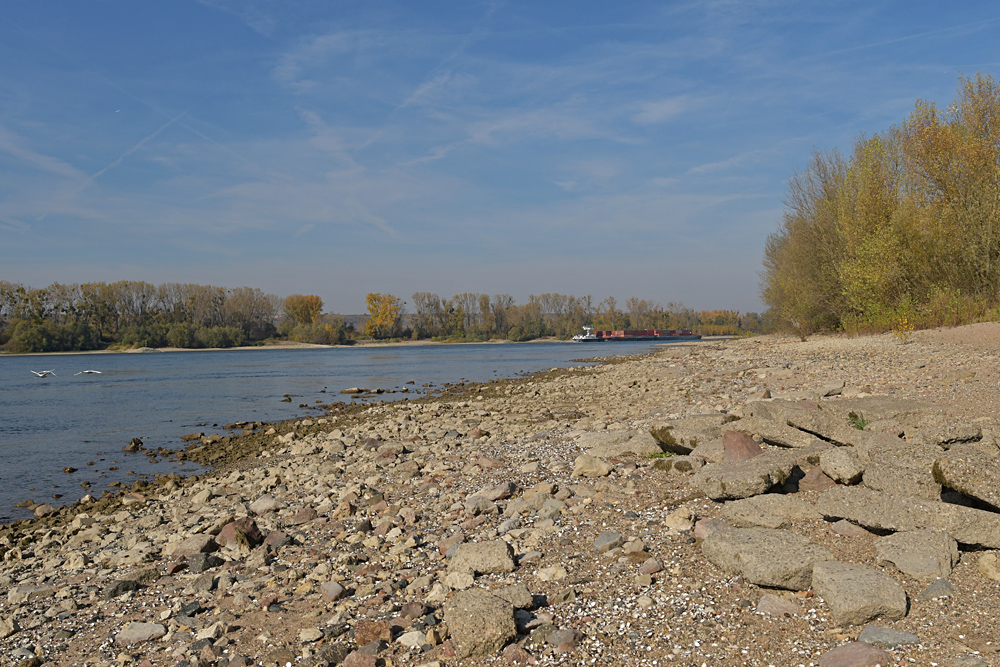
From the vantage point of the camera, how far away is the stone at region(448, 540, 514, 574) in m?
5.11

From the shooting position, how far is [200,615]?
5.06 metres

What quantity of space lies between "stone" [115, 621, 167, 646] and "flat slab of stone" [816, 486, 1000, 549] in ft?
18.0

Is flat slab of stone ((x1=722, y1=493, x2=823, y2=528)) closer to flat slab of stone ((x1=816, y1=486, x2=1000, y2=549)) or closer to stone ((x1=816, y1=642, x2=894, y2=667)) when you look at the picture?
flat slab of stone ((x1=816, y1=486, x2=1000, y2=549))

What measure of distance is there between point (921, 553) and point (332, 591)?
14.8 feet

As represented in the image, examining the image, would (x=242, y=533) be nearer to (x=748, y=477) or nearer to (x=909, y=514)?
(x=748, y=477)

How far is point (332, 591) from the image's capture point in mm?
5109

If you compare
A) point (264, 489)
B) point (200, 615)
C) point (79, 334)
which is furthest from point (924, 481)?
point (79, 334)

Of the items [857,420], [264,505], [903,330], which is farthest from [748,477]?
[903,330]

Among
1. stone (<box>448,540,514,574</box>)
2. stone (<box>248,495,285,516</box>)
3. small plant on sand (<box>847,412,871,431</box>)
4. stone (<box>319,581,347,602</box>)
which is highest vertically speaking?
small plant on sand (<box>847,412,871,431</box>)

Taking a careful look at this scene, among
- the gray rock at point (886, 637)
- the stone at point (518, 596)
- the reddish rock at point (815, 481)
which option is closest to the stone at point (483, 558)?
the stone at point (518, 596)

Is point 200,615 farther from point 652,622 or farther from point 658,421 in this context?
point 658,421

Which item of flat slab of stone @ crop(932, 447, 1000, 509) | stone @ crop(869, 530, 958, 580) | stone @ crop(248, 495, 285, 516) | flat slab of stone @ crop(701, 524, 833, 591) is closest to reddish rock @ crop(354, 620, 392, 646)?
flat slab of stone @ crop(701, 524, 833, 591)

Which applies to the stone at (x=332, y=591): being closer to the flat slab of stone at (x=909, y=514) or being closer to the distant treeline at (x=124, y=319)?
the flat slab of stone at (x=909, y=514)

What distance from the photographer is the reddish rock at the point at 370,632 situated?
4.23 meters
